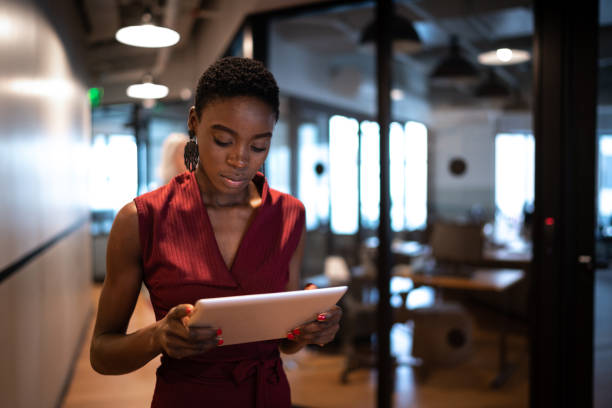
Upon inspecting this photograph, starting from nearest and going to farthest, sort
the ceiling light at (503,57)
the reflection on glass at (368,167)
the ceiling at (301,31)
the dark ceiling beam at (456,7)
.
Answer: the dark ceiling beam at (456,7) < the ceiling at (301,31) < the ceiling light at (503,57) < the reflection on glass at (368,167)

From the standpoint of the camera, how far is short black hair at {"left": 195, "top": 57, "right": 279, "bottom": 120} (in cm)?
121

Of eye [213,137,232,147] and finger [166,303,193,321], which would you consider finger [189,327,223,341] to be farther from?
eye [213,137,232,147]

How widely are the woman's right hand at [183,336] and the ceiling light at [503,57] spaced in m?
3.22

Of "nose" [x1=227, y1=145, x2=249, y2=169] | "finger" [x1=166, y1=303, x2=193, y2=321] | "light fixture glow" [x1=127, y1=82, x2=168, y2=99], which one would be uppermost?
"light fixture glow" [x1=127, y1=82, x2=168, y2=99]

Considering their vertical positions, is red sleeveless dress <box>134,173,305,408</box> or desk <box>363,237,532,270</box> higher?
red sleeveless dress <box>134,173,305,408</box>

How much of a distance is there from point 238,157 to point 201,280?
11.1 inches

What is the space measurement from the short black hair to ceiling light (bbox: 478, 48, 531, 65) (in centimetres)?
284

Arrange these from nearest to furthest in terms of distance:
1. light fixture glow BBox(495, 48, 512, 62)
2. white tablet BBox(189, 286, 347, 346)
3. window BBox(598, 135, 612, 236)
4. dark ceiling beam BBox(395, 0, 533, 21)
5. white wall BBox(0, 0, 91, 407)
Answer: white tablet BBox(189, 286, 347, 346), white wall BBox(0, 0, 91, 407), window BBox(598, 135, 612, 236), dark ceiling beam BBox(395, 0, 533, 21), light fixture glow BBox(495, 48, 512, 62)

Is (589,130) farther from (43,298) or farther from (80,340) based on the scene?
(80,340)

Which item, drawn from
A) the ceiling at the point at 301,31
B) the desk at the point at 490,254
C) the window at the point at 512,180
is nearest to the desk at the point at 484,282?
the desk at the point at 490,254

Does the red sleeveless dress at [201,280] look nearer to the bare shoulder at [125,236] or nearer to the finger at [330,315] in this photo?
the bare shoulder at [125,236]

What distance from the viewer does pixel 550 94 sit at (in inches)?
107

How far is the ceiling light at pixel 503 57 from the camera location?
389cm

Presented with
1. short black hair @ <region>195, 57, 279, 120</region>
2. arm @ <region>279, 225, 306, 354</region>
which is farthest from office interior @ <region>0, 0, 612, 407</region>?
short black hair @ <region>195, 57, 279, 120</region>
